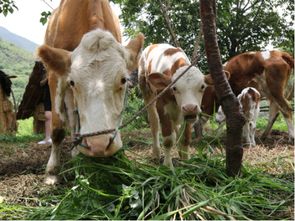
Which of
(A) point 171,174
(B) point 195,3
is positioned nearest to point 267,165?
(A) point 171,174

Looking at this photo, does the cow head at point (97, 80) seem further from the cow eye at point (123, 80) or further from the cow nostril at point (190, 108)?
the cow nostril at point (190, 108)

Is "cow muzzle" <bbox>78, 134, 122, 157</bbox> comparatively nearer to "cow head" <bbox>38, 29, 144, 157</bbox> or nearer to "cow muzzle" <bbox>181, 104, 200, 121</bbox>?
"cow head" <bbox>38, 29, 144, 157</bbox>

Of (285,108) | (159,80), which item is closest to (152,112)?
(159,80)

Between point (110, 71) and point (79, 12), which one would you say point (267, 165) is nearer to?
point (110, 71)

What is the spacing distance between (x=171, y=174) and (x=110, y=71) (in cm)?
101

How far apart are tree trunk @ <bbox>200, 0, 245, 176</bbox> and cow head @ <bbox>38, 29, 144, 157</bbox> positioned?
82 cm

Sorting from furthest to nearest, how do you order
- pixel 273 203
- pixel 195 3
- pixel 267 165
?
1. pixel 195 3
2. pixel 267 165
3. pixel 273 203

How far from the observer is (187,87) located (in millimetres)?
5258

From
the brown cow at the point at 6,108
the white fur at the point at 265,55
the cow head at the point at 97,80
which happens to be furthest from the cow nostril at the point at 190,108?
the brown cow at the point at 6,108

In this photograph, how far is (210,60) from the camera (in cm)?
336

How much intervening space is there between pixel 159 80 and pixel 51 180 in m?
1.98

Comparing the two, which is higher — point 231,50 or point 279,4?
point 279,4

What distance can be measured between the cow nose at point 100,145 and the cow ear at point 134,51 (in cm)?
112

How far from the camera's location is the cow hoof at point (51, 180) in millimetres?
4207
